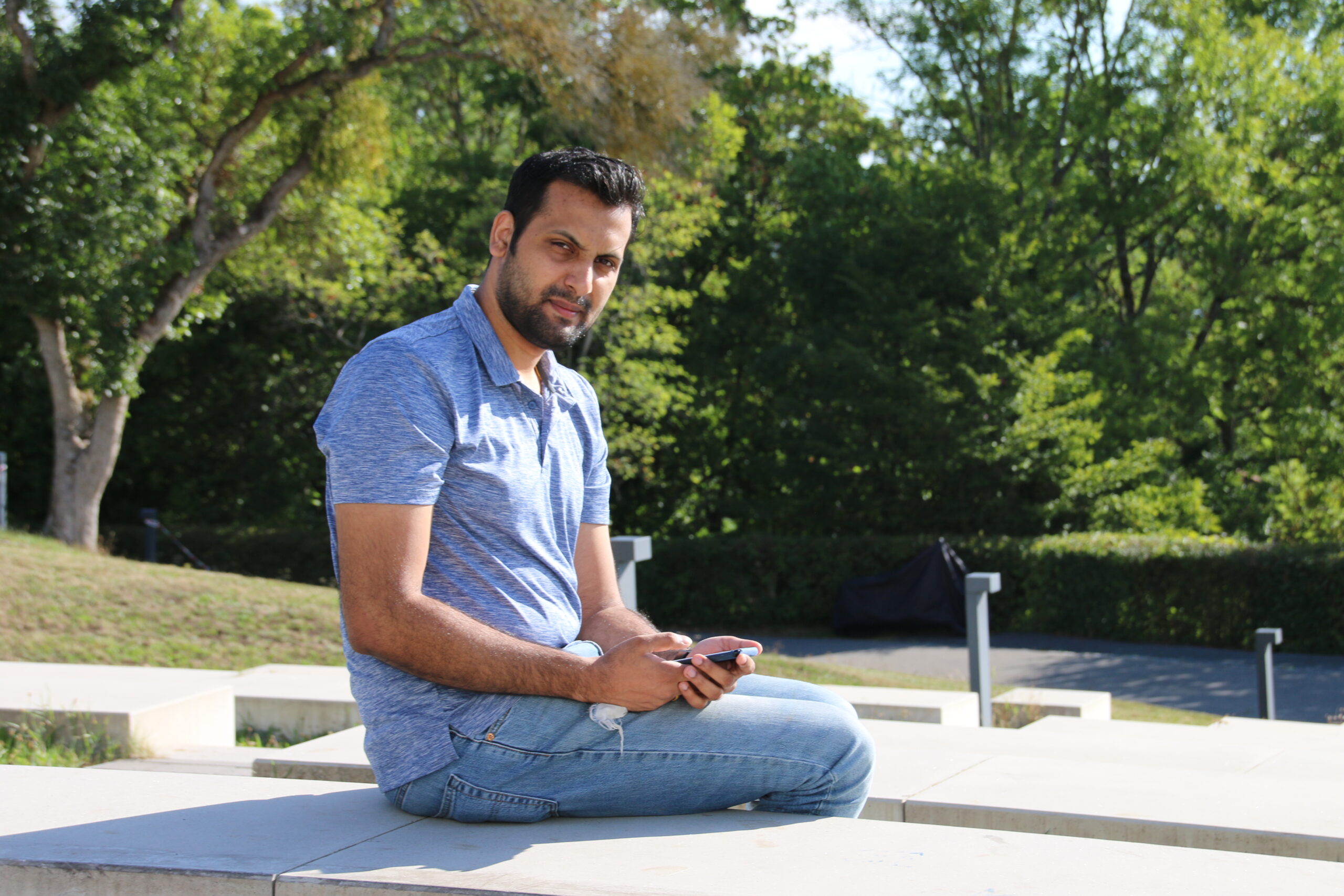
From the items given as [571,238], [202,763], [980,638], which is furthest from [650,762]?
[980,638]

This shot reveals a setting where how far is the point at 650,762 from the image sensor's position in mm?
2461

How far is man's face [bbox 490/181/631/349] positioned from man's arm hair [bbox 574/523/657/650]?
21.4 inches

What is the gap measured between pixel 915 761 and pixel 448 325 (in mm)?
2411

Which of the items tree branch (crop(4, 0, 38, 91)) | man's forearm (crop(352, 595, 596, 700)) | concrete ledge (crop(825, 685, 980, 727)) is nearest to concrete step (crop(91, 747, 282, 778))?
man's forearm (crop(352, 595, 596, 700))

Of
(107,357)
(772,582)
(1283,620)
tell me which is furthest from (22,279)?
(1283,620)

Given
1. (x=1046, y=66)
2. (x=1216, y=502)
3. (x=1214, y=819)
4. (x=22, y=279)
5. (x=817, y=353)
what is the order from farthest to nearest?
1. (x=1046, y=66)
2. (x=1216, y=502)
3. (x=817, y=353)
4. (x=22, y=279)
5. (x=1214, y=819)

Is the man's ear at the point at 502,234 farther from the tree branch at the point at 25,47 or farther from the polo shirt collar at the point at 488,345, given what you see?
the tree branch at the point at 25,47

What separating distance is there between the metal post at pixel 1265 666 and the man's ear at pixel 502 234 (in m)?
7.64

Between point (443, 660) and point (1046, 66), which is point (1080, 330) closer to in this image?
point (1046, 66)

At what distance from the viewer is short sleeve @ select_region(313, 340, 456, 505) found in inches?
90.0

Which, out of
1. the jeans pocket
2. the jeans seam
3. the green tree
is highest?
the green tree

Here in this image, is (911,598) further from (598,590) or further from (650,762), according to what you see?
(650,762)

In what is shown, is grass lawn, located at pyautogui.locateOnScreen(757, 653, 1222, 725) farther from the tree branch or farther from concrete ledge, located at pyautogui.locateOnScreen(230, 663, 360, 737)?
the tree branch

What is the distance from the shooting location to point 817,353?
20.1 m
